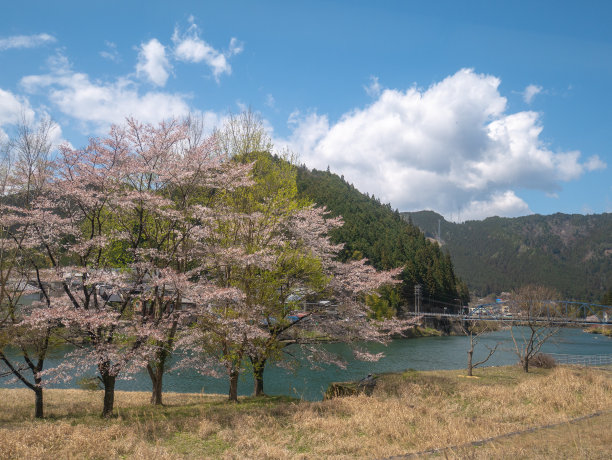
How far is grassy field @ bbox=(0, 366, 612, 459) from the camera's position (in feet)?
28.6

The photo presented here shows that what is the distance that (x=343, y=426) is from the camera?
435 inches

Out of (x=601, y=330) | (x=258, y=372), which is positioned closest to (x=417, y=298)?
(x=601, y=330)

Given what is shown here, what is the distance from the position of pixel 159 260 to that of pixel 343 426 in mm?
8367

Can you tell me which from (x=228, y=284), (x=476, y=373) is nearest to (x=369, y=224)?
(x=476, y=373)

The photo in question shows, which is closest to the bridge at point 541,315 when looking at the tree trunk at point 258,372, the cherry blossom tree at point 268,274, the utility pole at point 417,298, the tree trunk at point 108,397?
the utility pole at point 417,298

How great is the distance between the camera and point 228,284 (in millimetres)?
15672

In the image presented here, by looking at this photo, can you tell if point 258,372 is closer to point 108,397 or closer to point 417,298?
point 108,397

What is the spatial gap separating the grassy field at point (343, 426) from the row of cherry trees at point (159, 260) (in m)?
1.66

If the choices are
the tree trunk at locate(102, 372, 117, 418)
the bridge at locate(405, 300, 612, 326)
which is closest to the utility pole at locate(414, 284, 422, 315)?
the bridge at locate(405, 300, 612, 326)

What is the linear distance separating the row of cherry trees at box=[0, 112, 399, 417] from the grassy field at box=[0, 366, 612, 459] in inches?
65.4

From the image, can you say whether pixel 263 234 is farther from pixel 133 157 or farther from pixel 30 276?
pixel 30 276

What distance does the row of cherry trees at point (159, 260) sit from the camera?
12.1 meters

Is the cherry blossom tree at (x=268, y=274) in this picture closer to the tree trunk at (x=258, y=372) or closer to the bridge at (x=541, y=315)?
the tree trunk at (x=258, y=372)

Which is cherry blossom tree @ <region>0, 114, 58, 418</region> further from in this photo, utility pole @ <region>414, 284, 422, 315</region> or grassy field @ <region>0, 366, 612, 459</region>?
utility pole @ <region>414, 284, 422, 315</region>
